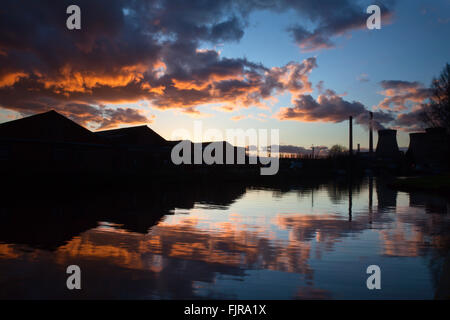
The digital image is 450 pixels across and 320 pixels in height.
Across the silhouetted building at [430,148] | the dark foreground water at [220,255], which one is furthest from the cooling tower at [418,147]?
the dark foreground water at [220,255]

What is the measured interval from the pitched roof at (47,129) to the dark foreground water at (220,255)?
22651mm

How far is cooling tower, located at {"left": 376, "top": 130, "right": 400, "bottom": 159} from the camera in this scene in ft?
309

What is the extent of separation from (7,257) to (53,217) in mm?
5473

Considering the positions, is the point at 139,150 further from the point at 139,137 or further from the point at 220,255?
the point at 220,255

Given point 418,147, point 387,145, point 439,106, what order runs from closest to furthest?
1. point 439,106
2. point 418,147
3. point 387,145

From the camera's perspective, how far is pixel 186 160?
178 feet

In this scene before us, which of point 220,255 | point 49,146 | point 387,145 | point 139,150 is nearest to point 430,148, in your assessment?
point 139,150

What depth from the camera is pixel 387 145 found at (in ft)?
315

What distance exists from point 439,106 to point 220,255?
35.6m

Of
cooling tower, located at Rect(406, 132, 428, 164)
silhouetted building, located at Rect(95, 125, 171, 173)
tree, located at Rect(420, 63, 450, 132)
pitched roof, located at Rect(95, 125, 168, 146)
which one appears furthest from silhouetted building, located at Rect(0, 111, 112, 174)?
cooling tower, located at Rect(406, 132, 428, 164)

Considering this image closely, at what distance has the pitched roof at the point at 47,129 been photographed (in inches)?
1278

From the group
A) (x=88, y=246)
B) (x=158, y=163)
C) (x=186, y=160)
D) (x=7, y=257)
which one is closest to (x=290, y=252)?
(x=88, y=246)

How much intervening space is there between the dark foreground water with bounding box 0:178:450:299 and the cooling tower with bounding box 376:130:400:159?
293ft
